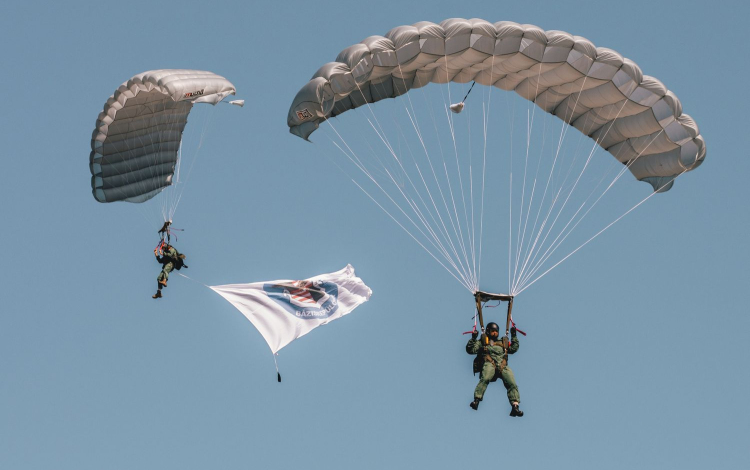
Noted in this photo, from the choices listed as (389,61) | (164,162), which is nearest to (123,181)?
(164,162)

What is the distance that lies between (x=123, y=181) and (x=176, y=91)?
3941mm

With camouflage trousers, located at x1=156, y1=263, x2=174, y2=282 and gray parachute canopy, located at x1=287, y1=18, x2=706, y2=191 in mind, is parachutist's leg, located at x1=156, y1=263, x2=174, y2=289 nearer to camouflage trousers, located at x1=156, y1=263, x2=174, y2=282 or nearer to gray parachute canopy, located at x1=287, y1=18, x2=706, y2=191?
camouflage trousers, located at x1=156, y1=263, x2=174, y2=282

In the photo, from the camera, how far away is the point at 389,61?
2422 centimetres

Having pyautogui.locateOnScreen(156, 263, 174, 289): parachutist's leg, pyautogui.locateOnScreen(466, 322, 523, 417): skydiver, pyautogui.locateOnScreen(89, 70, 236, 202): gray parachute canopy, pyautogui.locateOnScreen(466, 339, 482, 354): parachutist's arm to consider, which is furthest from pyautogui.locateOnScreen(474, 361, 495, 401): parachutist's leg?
pyautogui.locateOnScreen(156, 263, 174, 289): parachutist's leg

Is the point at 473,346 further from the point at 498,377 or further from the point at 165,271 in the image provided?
the point at 165,271

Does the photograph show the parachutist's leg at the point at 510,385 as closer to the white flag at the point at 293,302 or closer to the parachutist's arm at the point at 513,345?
the parachutist's arm at the point at 513,345

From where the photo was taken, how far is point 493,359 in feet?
76.1

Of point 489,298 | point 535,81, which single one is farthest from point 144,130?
point 489,298

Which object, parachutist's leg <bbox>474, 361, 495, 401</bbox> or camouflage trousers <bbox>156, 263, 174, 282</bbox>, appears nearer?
parachutist's leg <bbox>474, 361, 495, 401</bbox>

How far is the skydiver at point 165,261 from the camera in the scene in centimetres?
2845

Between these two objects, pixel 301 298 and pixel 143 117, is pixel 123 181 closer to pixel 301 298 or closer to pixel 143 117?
pixel 143 117

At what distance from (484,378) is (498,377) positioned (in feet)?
1.13

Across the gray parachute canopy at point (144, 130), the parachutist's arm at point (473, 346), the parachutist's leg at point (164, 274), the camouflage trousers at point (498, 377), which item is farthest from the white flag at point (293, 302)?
the camouflage trousers at point (498, 377)

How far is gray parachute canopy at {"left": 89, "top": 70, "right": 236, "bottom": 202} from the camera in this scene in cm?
2700
